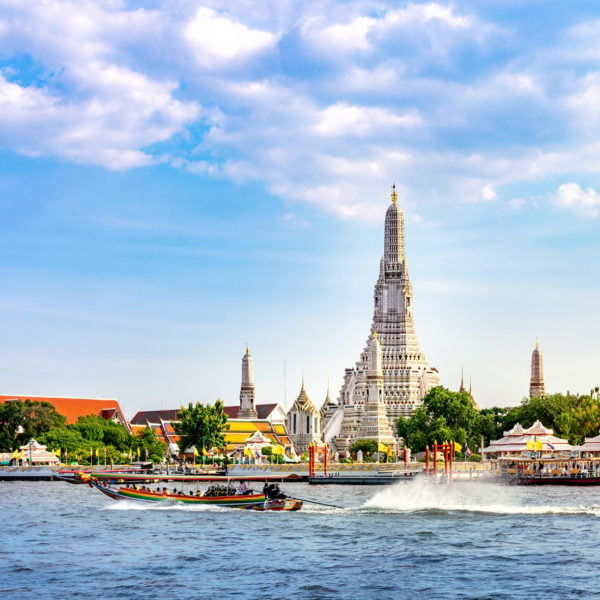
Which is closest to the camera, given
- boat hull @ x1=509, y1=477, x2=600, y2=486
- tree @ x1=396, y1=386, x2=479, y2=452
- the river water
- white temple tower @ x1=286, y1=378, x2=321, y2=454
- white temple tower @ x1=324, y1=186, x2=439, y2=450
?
the river water

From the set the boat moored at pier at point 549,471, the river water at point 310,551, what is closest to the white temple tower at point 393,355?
the boat moored at pier at point 549,471

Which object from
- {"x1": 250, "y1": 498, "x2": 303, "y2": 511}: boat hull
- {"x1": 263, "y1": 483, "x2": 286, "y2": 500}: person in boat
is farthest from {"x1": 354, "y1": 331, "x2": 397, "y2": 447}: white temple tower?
{"x1": 263, "y1": 483, "x2": 286, "y2": 500}: person in boat

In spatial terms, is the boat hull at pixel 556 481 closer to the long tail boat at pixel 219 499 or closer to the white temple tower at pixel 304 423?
the long tail boat at pixel 219 499

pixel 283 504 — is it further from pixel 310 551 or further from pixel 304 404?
pixel 304 404

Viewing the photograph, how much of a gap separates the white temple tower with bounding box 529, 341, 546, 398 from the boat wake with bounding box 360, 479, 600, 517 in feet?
244

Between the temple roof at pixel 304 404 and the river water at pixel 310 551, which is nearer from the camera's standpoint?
the river water at pixel 310 551

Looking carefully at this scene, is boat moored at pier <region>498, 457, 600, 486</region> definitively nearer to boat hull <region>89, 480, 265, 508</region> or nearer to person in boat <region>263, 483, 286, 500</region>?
person in boat <region>263, 483, 286, 500</region>

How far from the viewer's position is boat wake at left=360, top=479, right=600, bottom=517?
188ft

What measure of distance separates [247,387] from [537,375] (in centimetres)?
4465

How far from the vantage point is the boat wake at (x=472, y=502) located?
57.2 m

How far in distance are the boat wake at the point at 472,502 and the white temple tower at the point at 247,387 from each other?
3196 inches

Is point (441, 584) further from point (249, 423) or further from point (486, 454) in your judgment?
point (249, 423)

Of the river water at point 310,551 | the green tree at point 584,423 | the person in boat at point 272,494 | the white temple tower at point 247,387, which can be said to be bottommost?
the river water at point 310,551

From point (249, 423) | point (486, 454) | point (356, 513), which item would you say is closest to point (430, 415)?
point (486, 454)
